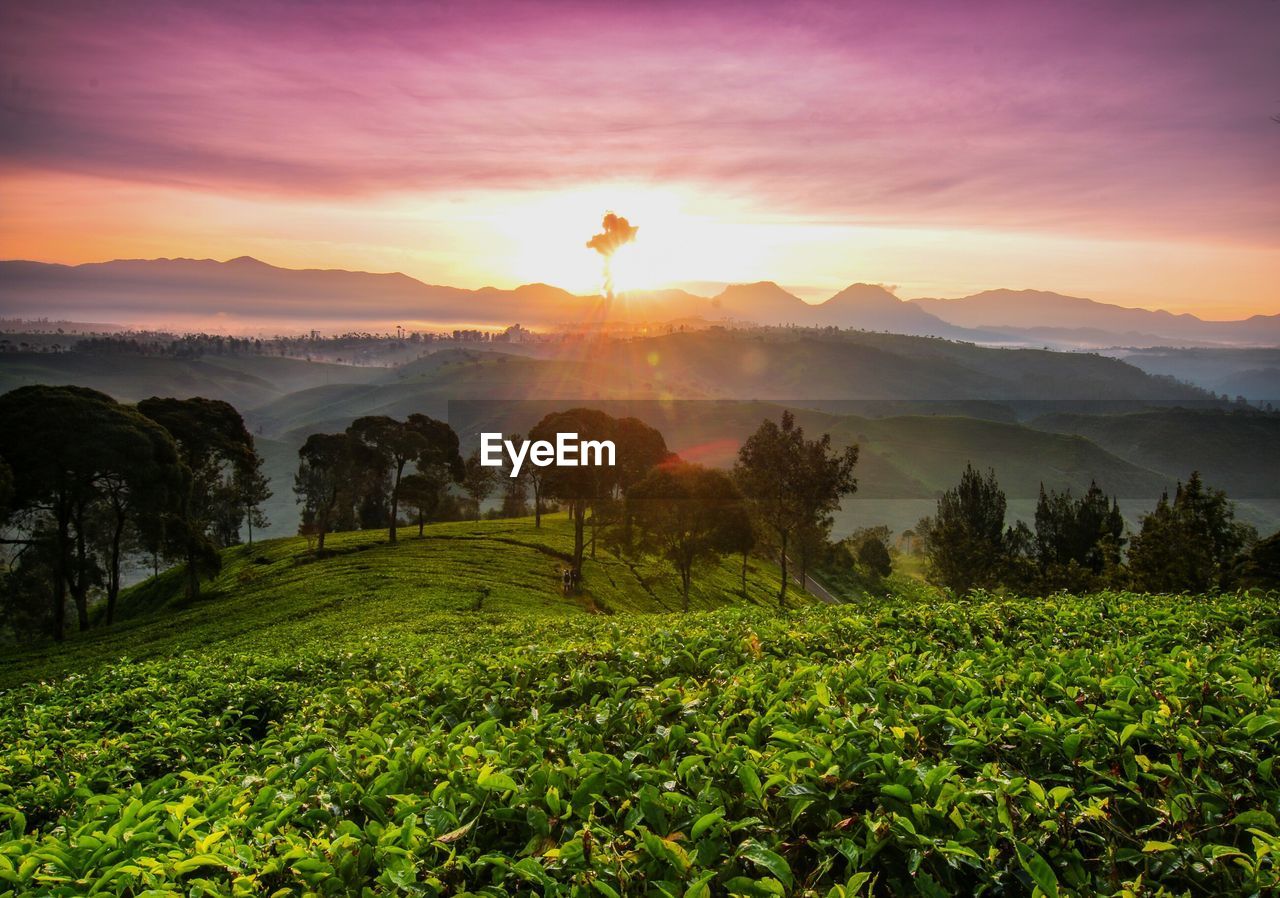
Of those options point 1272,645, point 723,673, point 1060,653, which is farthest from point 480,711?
point 1272,645

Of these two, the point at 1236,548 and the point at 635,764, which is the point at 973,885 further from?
the point at 1236,548

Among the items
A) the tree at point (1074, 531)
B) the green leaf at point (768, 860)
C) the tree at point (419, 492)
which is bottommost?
the tree at point (1074, 531)

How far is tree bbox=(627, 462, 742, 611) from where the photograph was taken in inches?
1582

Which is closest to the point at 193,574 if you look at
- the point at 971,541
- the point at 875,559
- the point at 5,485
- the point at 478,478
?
the point at 5,485

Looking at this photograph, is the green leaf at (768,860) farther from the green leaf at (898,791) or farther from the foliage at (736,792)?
the green leaf at (898,791)

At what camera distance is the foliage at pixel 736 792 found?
130 inches

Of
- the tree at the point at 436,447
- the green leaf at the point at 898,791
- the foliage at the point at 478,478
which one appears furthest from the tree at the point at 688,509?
the foliage at the point at 478,478

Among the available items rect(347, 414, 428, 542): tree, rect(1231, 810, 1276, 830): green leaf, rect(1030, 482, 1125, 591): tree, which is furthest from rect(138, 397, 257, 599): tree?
rect(1030, 482, 1125, 591): tree

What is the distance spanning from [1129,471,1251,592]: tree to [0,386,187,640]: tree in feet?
163

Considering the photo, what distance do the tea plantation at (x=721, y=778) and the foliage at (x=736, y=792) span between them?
0.02 metres

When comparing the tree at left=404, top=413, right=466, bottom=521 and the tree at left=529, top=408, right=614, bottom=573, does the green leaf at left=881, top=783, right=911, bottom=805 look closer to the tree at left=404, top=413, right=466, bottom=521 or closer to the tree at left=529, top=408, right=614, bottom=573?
the tree at left=529, top=408, right=614, bottom=573

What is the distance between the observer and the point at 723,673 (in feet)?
21.2

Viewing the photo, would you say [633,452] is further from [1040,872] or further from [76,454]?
[1040,872]

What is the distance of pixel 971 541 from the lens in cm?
5550
